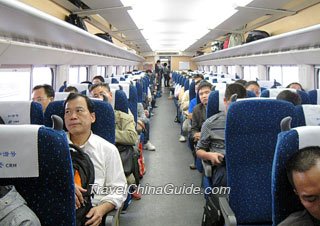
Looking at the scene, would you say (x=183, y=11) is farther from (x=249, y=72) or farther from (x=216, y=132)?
(x=216, y=132)

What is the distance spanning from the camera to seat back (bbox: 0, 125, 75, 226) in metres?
1.43

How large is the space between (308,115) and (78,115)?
63.2 inches

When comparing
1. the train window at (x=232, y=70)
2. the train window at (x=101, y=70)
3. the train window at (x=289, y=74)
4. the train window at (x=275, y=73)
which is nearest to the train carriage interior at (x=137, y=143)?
the train window at (x=289, y=74)

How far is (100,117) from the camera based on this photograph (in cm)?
255

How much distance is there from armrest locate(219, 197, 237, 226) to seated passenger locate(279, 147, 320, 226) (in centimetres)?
63

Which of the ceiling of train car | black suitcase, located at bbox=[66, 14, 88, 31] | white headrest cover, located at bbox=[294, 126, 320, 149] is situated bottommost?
white headrest cover, located at bbox=[294, 126, 320, 149]

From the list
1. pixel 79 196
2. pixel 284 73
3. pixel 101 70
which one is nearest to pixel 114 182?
pixel 79 196

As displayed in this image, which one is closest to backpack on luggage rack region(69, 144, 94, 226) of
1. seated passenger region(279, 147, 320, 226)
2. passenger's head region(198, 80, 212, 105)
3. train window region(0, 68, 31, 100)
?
seated passenger region(279, 147, 320, 226)

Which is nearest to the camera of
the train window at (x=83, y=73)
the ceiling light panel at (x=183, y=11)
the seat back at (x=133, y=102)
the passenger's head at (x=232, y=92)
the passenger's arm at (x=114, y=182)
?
the passenger's arm at (x=114, y=182)

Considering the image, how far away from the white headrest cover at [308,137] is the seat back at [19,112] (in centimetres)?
195

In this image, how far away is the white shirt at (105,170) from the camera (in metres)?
2.21

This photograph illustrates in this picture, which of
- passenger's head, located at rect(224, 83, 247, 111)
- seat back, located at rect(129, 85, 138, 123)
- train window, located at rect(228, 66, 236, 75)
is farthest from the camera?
train window, located at rect(228, 66, 236, 75)

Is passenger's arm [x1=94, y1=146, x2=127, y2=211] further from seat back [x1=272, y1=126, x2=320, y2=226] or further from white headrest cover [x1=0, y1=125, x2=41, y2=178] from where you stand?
seat back [x1=272, y1=126, x2=320, y2=226]

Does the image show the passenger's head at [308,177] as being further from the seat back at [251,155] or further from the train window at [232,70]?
the train window at [232,70]
